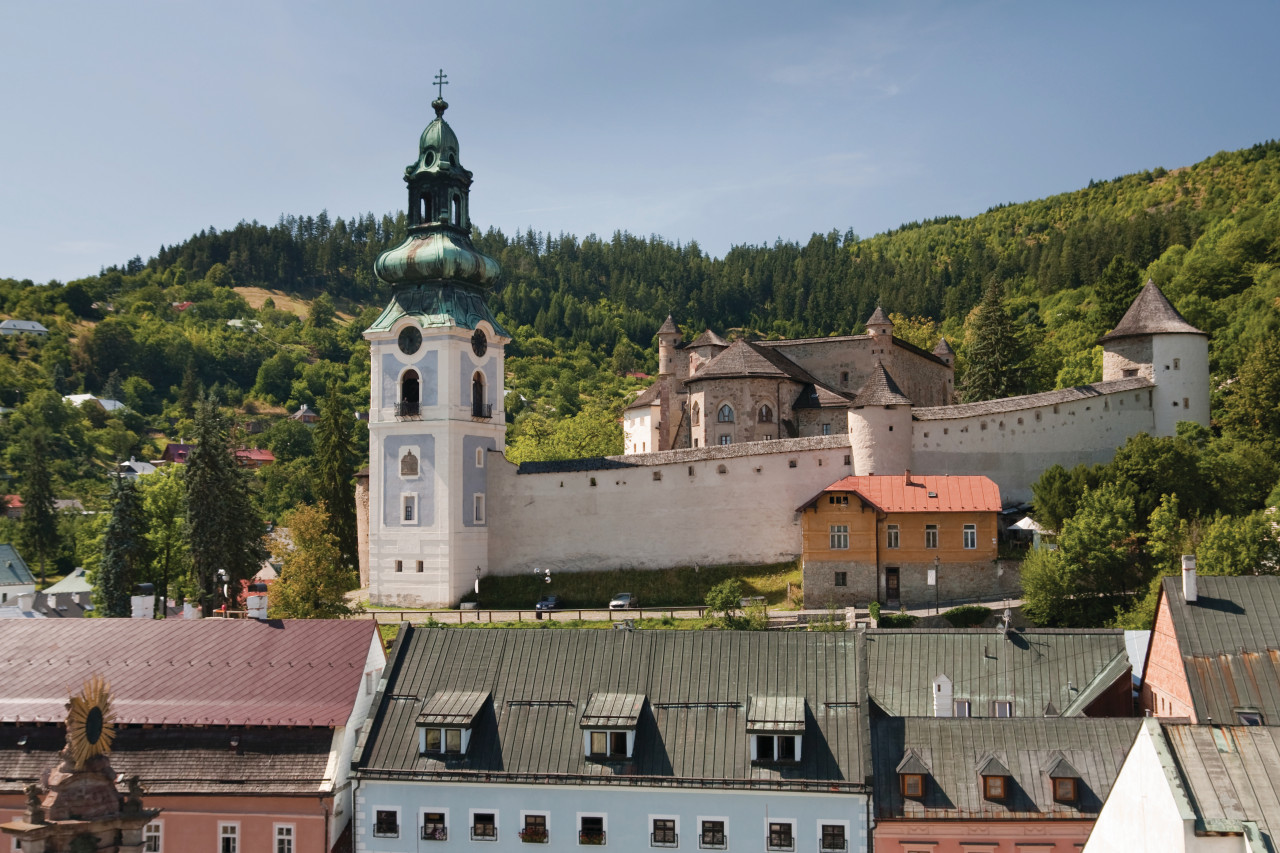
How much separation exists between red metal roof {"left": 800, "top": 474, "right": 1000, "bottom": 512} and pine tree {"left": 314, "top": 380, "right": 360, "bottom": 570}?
24548mm

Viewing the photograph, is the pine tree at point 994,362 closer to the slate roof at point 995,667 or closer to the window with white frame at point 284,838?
the slate roof at point 995,667

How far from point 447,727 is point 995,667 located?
13426mm

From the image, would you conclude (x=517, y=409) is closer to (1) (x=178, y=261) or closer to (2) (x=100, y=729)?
(1) (x=178, y=261)

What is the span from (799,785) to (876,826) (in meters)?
1.60

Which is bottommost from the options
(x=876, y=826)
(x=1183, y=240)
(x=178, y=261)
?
(x=876, y=826)

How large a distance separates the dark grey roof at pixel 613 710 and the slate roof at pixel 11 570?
63.2 metres

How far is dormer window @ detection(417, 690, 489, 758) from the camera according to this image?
1035 inches

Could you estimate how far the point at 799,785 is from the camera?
80.8ft

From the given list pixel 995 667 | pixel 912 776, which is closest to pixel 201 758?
pixel 912 776

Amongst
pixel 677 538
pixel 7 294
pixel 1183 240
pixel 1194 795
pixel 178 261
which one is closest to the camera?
pixel 1194 795

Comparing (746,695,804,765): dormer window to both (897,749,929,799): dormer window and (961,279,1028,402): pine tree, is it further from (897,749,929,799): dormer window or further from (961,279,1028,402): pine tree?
(961,279,1028,402): pine tree

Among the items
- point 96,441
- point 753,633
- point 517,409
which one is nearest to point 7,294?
point 96,441

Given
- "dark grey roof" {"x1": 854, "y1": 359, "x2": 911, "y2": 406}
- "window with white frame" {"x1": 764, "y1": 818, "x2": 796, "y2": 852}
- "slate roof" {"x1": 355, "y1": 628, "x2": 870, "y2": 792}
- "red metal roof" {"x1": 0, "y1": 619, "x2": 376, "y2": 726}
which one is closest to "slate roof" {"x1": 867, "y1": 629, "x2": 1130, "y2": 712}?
"slate roof" {"x1": 355, "y1": 628, "x2": 870, "y2": 792}

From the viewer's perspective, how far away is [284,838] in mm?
26266
